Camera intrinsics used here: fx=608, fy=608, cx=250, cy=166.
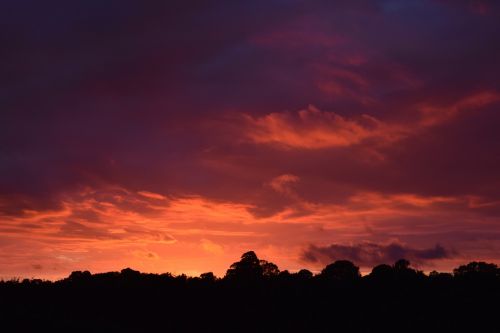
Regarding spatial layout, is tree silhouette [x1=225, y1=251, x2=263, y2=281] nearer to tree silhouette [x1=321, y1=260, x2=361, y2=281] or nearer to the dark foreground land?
tree silhouette [x1=321, y1=260, x2=361, y2=281]

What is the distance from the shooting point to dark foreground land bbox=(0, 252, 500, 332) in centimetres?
4338

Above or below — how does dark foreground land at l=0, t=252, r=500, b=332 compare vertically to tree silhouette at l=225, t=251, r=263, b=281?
below

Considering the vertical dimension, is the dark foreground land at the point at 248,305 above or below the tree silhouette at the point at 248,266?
below

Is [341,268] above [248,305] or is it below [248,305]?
above

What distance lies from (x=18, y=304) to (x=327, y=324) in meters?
23.6

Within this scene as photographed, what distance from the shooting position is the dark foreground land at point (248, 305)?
43.4 metres

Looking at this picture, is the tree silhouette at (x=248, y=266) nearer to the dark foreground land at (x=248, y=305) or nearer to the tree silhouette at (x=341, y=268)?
the tree silhouette at (x=341, y=268)

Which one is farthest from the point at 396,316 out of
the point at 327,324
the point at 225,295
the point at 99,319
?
the point at 99,319

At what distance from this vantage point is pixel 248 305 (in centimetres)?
4753

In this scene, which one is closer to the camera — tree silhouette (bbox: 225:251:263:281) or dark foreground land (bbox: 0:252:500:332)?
dark foreground land (bbox: 0:252:500:332)

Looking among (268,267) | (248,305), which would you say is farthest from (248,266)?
(248,305)

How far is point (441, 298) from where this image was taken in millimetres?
49000

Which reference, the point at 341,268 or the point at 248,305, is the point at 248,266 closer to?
the point at 341,268

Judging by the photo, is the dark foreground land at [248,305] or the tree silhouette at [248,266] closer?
the dark foreground land at [248,305]
